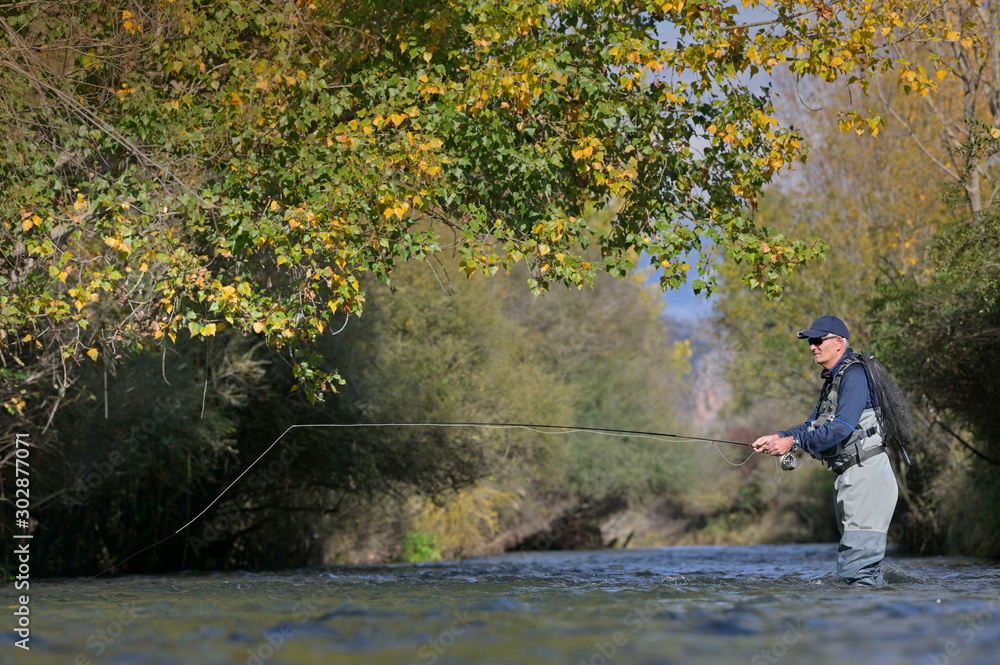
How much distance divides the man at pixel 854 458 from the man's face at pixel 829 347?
0.04m

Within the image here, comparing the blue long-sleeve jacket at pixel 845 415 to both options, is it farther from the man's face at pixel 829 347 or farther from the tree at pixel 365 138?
the tree at pixel 365 138

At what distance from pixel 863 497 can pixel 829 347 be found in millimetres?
1121

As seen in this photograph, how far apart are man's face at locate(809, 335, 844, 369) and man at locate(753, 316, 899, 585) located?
35 mm

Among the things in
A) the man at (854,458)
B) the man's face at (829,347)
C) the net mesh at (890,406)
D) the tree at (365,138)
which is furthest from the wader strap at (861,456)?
the tree at (365,138)

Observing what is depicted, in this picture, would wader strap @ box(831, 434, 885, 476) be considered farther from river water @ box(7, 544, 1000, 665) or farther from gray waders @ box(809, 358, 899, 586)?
river water @ box(7, 544, 1000, 665)

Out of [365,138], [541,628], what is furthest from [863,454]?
[365,138]

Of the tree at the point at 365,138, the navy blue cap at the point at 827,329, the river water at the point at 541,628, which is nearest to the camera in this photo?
the river water at the point at 541,628

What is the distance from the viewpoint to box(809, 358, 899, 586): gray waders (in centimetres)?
757

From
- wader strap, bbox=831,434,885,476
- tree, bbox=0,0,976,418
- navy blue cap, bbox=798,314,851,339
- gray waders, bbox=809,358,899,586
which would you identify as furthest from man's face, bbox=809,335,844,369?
tree, bbox=0,0,976,418

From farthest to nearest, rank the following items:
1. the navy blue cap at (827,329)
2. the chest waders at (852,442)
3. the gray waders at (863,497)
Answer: the navy blue cap at (827,329) → the chest waders at (852,442) → the gray waders at (863,497)

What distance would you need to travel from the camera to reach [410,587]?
892cm

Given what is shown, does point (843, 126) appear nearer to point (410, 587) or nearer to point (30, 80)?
point (410, 587)

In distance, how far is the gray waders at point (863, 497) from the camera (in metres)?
7.57

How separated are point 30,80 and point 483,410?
16.9 meters
